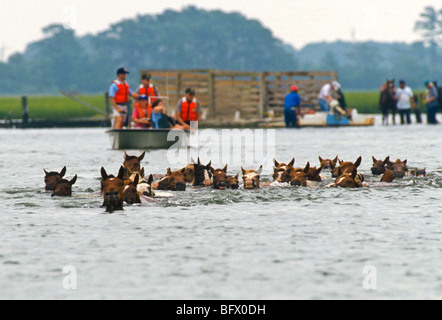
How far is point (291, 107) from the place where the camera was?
35.9 meters

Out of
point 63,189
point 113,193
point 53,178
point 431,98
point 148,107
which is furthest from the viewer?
point 431,98

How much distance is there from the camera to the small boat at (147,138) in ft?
77.0

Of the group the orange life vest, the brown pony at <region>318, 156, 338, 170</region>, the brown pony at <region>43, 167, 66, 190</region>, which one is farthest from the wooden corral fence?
the brown pony at <region>43, 167, 66, 190</region>

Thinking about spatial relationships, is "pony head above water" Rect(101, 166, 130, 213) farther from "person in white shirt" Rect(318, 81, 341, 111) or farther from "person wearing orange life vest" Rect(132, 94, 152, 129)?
"person in white shirt" Rect(318, 81, 341, 111)

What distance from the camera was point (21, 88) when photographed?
122m

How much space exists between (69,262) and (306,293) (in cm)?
265

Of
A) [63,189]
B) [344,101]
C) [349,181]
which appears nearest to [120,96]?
[63,189]

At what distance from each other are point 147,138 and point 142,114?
1.13 m

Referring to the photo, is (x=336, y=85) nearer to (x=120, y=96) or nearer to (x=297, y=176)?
(x=120, y=96)

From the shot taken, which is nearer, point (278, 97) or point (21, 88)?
point (278, 97)

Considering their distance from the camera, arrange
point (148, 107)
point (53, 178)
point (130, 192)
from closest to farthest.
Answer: point (130, 192), point (53, 178), point (148, 107)

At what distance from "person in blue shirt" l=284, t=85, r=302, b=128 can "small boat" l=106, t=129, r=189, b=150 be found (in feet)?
41.6
